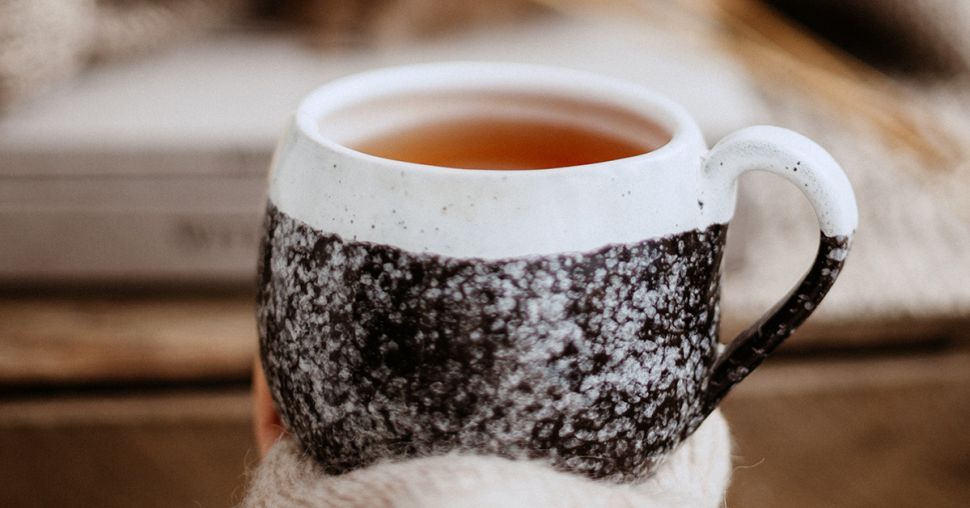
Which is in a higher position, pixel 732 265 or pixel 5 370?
pixel 732 265

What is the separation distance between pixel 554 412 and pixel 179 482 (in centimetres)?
55

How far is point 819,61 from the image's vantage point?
2.84 ft

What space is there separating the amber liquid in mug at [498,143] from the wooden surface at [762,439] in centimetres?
41

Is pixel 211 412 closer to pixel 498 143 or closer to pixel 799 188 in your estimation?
pixel 498 143

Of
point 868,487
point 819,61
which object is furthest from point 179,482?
point 819,61

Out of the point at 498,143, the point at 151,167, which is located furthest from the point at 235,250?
the point at 498,143

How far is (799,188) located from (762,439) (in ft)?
1.71

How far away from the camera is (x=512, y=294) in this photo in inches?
11.0

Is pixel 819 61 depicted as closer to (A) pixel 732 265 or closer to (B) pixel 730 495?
(A) pixel 732 265

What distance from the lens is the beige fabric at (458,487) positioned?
0.90 ft

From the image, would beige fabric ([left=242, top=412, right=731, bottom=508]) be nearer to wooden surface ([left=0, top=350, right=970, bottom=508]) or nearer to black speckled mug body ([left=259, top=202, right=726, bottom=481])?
black speckled mug body ([left=259, top=202, right=726, bottom=481])

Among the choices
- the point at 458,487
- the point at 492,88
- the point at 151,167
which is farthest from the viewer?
the point at 151,167

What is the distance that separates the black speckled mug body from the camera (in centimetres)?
28

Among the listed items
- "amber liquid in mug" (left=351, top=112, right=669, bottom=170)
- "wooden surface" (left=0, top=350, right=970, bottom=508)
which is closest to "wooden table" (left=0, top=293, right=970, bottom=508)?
"wooden surface" (left=0, top=350, right=970, bottom=508)
